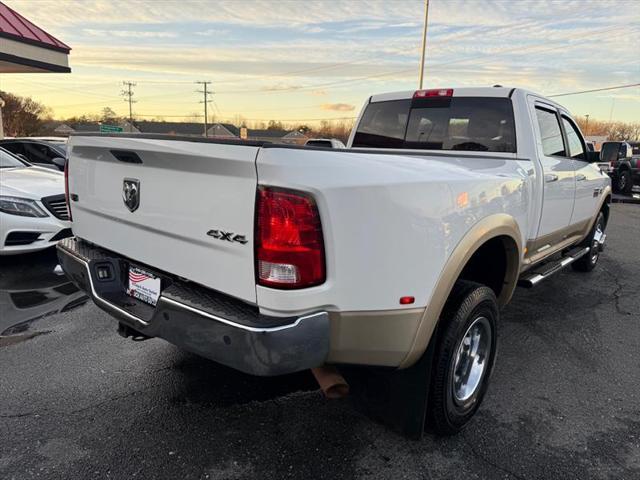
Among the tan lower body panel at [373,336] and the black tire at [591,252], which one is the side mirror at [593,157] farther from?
the tan lower body panel at [373,336]

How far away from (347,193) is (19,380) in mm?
2733

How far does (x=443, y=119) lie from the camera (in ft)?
13.9

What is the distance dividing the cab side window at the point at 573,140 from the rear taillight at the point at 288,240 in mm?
3656

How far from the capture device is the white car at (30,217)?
5.67m

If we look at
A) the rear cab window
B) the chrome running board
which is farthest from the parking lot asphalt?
the rear cab window

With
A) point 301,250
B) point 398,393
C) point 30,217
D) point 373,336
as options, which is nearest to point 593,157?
point 398,393

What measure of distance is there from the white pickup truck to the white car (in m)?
3.03

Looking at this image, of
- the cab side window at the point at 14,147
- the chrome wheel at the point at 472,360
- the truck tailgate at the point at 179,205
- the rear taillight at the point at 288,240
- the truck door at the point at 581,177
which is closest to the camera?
the rear taillight at the point at 288,240

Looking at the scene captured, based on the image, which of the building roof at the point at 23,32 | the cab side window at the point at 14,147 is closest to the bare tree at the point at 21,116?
the building roof at the point at 23,32

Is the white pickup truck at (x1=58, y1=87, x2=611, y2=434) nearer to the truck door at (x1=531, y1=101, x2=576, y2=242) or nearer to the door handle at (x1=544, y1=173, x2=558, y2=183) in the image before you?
the door handle at (x1=544, y1=173, x2=558, y2=183)

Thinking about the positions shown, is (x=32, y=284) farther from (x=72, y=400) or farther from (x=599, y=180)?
(x=599, y=180)

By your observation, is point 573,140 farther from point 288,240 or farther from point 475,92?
point 288,240

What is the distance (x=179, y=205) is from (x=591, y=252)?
5580mm

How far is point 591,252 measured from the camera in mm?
6090
